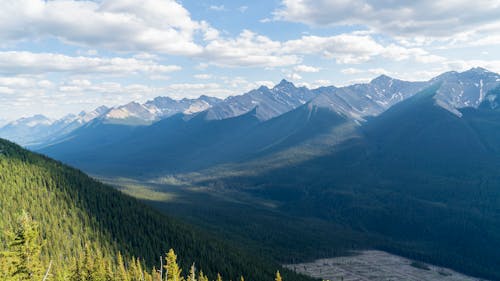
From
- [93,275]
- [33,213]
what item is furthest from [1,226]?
[93,275]

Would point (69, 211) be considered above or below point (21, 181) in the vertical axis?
below

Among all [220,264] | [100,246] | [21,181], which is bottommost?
[220,264]

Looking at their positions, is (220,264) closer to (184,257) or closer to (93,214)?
(184,257)

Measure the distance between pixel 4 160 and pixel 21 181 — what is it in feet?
66.8

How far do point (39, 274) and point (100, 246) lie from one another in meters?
125

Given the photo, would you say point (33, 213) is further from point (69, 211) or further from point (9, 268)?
point (9, 268)

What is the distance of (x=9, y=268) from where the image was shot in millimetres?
54250

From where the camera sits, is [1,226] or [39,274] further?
[1,226]

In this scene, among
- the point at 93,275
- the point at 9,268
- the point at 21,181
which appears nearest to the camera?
the point at 9,268

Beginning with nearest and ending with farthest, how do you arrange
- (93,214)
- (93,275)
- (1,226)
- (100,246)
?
(93,275) < (1,226) < (100,246) < (93,214)

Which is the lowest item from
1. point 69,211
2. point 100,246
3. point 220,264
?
point 220,264

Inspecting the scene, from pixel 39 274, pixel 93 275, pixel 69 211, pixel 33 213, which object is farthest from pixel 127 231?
pixel 39 274

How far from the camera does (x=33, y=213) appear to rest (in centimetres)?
16888

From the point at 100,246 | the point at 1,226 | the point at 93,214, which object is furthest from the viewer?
the point at 93,214
